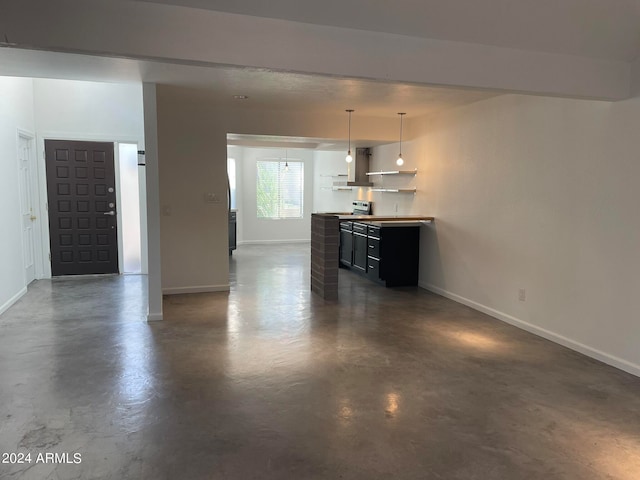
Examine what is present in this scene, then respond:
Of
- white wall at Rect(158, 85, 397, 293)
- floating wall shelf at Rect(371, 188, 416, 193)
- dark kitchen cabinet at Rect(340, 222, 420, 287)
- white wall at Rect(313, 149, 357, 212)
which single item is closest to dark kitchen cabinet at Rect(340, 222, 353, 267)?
dark kitchen cabinet at Rect(340, 222, 420, 287)

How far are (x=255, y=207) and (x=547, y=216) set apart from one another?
752 centimetres

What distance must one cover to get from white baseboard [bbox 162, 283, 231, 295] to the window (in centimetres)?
494

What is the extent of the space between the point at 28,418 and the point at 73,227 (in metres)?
4.66

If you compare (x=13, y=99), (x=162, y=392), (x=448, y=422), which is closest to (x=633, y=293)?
(x=448, y=422)

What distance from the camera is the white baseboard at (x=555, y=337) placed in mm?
3541

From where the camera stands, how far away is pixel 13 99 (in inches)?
218

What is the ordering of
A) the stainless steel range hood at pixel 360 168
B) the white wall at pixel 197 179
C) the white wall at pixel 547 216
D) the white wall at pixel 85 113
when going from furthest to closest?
the stainless steel range hood at pixel 360 168
the white wall at pixel 85 113
the white wall at pixel 197 179
the white wall at pixel 547 216

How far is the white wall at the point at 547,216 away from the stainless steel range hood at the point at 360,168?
2051mm

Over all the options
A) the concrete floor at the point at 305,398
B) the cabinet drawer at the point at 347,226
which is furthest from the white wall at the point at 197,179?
the cabinet drawer at the point at 347,226

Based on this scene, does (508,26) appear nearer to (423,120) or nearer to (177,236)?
(423,120)

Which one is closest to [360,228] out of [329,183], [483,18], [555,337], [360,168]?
[360,168]

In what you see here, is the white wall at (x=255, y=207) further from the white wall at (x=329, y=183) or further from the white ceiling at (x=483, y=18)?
the white ceiling at (x=483, y=18)

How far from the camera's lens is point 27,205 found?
6.11m

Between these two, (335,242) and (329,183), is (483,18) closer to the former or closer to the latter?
(335,242)
